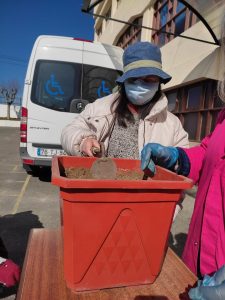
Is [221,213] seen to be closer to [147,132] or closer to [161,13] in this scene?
[147,132]

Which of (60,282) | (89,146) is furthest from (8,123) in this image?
(60,282)

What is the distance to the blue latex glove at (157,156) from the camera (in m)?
1.17

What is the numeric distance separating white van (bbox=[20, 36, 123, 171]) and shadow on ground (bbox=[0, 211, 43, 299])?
1.33 metres

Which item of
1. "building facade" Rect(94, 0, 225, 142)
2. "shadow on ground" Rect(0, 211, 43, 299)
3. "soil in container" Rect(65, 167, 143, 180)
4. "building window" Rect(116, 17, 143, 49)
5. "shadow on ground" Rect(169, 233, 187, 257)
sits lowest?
"shadow on ground" Rect(169, 233, 187, 257)

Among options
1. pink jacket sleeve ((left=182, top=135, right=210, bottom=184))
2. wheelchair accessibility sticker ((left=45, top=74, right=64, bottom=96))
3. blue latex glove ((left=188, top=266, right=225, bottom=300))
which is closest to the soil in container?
pink jacket sleeve ((left=182, top=135, right=210, bottom=184))

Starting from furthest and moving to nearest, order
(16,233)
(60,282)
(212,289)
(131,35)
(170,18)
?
(131,35) < (170,18) < (16,233) < (60,282) < (212,289)

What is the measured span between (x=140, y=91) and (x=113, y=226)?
84 centimetres

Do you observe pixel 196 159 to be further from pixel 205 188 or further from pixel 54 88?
pixel 54 88

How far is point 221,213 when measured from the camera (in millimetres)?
1147

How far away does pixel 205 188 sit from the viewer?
4.05 ft

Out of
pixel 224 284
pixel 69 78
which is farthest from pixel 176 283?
pixel 69 78

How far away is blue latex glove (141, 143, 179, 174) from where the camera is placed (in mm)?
1167

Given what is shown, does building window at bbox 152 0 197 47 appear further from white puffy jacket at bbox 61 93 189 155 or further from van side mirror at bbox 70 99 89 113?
white puffy jacket at bbox 61 93 189 155

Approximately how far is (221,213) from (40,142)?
4.20 meters
